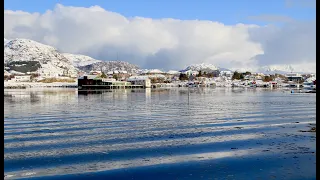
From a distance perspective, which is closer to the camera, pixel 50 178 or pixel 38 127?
pixel 50 178

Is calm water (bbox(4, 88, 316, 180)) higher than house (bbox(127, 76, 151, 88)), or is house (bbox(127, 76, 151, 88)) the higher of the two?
house (bbox(127, 76, 151, 88))

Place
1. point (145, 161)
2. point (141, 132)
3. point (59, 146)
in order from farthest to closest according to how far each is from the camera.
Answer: point (141, 132), point (59, 146), point (145, 161)

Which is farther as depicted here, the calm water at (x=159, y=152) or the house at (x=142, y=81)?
the house at (x=142, y=81)

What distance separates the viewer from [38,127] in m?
18.8

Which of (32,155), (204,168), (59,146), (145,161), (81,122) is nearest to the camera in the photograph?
(204,168)

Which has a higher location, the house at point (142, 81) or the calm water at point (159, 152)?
the house at point (142, 81)

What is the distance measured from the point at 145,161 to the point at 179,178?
1.98 meters

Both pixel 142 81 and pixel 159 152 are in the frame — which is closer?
pixel 159 152

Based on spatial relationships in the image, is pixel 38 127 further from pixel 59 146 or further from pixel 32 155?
pixel 32 155

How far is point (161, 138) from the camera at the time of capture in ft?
48.7

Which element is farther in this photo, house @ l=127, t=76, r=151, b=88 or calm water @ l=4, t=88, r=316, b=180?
house @ l=127, t=76, r=151, b=88

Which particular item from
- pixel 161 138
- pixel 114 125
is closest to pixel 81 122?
pixel 114 125

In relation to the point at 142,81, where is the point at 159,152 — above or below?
below
